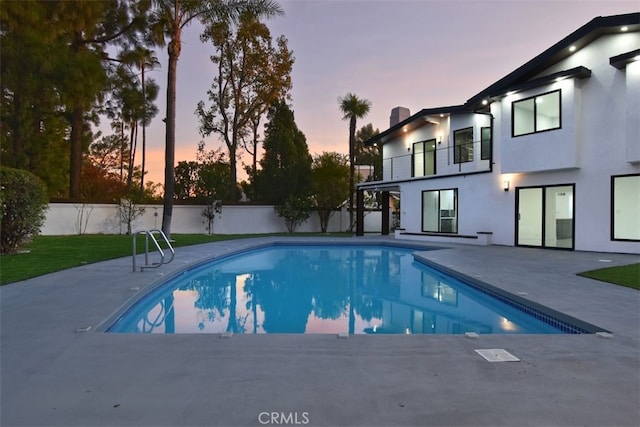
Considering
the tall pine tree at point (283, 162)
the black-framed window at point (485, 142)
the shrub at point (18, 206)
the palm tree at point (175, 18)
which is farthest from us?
the tall pine tree at point (283, 162)

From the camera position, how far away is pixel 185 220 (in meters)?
20.8

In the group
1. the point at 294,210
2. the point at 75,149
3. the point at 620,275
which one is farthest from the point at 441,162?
the point at 75,149

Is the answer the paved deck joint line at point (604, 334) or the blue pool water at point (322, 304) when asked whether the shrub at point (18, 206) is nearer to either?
the blue pool water at point (322, 304)

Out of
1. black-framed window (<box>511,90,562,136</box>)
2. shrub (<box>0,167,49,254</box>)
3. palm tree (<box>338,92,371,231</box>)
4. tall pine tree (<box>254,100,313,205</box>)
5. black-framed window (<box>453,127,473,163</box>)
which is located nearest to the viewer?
shrub (<box>0,167,49,254</box>)

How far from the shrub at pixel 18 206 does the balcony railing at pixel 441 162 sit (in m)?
13.7

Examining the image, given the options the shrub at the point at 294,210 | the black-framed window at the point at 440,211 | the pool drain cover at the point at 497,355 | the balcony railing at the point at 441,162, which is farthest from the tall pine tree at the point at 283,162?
the pool drain cover at the point at 497,355

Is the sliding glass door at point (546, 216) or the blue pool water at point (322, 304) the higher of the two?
the sliding glass door at point (546, 216)

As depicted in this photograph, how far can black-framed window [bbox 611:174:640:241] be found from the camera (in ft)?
35.1

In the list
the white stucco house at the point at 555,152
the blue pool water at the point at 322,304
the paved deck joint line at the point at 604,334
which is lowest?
the blue pool water at the point at 322,304

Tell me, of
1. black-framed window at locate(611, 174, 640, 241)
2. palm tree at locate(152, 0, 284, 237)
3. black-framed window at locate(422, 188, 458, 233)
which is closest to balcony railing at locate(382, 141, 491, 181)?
black-framed window at locate(422, 188, 458, 233)

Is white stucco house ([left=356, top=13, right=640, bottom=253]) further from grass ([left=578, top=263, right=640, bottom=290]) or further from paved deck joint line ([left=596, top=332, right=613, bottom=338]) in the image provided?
paved deck joint line ([left=596, top=332, right=613, bottom=338])

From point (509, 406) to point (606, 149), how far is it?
37.1ft

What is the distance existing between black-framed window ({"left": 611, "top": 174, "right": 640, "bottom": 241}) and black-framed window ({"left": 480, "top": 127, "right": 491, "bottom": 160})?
4.79m

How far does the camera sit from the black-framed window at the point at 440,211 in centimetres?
1634
